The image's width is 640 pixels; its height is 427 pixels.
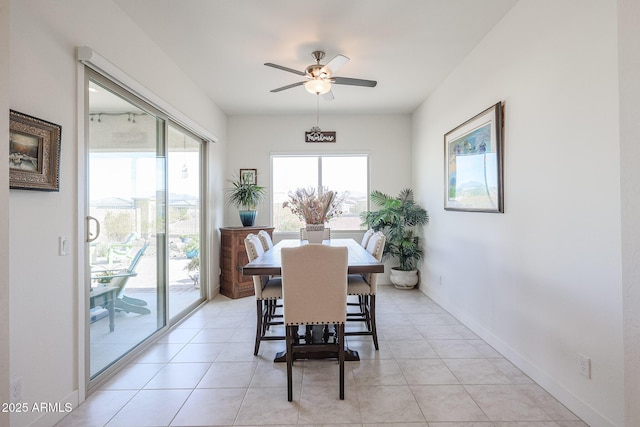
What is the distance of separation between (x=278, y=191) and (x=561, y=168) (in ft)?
13.6

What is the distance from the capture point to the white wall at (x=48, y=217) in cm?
164

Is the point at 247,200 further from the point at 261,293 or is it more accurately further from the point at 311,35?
the point at 311,35

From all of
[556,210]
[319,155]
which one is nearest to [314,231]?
[556,210]

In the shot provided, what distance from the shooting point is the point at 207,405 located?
206 centimetres

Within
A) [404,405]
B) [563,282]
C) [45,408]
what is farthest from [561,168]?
[45,408]

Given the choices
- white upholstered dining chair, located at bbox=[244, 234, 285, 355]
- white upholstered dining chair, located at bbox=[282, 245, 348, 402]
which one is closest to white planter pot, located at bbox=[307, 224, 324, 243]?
white upholstered dining chair, located at bbox=[244, 234, 285, 355]

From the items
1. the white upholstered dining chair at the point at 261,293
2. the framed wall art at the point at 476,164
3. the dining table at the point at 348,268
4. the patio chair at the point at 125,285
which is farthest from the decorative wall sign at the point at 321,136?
the patio chair at the point at 125,285

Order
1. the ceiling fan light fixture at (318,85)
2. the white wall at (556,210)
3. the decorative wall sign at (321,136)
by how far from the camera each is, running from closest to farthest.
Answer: the white wall at (556,210), the ceiling fan light fixture at (318,85), the decorative wall sign at (321,136)

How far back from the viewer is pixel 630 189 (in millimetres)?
1134

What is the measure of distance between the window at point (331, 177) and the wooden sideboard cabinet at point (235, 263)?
0.94 m

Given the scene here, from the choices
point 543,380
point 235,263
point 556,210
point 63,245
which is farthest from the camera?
point 235,263

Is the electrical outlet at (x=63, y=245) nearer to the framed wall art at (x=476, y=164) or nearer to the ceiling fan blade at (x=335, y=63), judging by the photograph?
the ceiling fan blade at (x=335, y=63)

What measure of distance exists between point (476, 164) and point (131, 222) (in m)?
3.17

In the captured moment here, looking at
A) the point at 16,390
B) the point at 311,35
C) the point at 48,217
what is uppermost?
the point at 311,35
